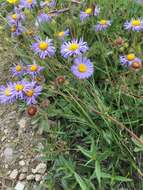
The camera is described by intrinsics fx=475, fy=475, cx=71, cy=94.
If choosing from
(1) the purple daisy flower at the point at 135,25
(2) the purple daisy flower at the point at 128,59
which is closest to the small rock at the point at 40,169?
(2) the purple daisy flower at the point at 128,59

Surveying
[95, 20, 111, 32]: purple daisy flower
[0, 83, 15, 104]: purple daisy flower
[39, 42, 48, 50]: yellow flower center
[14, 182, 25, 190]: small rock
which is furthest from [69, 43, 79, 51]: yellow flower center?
[14, 182, 25, 190]: small rock

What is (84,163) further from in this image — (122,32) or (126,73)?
(122,32)

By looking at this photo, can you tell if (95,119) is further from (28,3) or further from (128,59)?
(28,3)

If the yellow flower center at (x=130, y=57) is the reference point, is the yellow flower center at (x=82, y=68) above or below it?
below

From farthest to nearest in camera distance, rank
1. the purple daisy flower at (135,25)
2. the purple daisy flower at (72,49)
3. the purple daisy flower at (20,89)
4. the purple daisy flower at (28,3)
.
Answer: the purple daisy flower at (28,3)
the purple daisy flower at (135,25)
the purple daisy flower at (72,49)
the purple daisy flower at (20,89)

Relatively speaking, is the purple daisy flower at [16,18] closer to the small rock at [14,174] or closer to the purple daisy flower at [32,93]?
the purple daisy flower at [32,93]

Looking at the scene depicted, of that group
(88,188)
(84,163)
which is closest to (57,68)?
(84,163)
